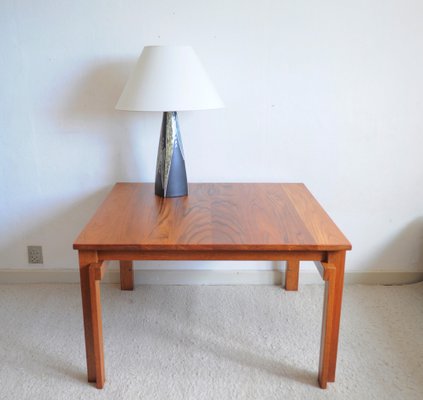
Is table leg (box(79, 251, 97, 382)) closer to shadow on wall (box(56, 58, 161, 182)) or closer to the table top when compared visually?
the table top

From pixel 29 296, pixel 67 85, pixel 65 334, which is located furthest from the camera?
pixel 29 296

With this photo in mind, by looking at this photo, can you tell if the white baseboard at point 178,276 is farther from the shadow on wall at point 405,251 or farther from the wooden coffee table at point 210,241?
the wooden coffee table at point 210,241

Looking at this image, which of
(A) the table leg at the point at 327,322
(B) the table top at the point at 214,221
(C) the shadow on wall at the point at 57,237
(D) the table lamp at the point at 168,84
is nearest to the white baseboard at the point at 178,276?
(C) the shadow on wall at the point at 57,237

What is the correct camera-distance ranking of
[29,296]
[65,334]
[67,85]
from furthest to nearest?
1. [29,296]
2. [67,85]
3. [65,334]

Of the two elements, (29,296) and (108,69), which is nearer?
(108,69)

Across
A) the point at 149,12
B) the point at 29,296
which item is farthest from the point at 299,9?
the point at 29,296

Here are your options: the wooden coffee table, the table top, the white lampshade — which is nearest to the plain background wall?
the table top

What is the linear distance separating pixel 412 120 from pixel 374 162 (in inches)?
10.3

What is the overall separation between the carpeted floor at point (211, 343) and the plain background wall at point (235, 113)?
0.22 metres

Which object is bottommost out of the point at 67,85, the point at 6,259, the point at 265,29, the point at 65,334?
the point at 65,334

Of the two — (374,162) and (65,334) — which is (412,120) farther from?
(65,334)

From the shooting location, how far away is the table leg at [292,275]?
231 centimetres

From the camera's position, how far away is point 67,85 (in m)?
2.14

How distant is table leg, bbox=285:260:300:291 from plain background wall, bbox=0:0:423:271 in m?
0.31
